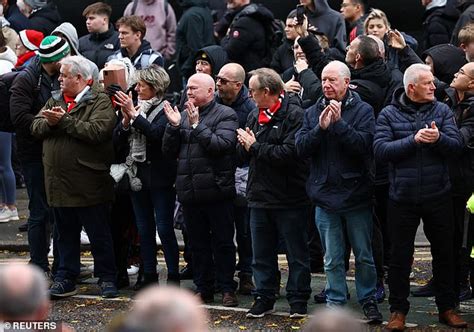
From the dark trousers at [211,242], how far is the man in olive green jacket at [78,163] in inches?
32.1

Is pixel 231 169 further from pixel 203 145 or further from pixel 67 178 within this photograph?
pixel 67 178

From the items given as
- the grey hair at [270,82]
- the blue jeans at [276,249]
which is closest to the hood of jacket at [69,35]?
the grey hair at [270,82]

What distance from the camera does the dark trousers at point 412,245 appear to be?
9.55 metres

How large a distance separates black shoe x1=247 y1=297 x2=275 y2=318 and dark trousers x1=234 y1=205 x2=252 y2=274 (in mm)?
979

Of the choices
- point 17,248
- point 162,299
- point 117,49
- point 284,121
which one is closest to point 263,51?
point 117,49

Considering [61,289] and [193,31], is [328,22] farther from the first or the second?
[61,289]

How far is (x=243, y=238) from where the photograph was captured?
37.0ft

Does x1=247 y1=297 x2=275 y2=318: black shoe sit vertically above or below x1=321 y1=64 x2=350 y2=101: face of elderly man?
below

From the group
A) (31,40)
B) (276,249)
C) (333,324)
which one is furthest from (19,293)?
(31,40)

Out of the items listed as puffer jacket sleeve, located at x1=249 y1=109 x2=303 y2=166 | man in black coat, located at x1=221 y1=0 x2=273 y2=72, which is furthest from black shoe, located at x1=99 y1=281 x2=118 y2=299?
man in black coat, located at x1=221 y1=0 x2=273 y2=72

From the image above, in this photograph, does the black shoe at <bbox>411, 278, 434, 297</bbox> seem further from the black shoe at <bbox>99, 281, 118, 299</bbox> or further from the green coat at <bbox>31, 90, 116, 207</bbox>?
the green coat at <bbox>31, 90, 116, 207</bbox>

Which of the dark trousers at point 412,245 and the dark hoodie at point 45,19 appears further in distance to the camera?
the dark hoodie at point 45,19

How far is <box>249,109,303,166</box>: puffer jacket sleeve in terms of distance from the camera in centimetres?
995

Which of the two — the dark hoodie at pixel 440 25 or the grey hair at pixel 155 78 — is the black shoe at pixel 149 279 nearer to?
the grey hair at pixel 155 78
